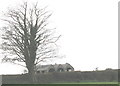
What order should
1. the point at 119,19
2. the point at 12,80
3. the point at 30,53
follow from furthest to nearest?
the point at 12,80
the point at 30,53
the point at 119,19

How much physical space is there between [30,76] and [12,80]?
658cm

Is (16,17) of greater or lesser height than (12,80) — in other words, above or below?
above

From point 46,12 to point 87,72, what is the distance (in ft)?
44.7

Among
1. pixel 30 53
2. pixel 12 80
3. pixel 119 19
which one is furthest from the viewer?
pixel 12 80

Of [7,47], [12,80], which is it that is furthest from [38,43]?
[12,80]

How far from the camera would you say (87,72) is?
173ft

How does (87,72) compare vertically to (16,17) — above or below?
below

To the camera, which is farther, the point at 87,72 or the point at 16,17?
the point at 87,72

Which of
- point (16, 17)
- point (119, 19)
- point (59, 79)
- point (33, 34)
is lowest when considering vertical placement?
point (59, 79)

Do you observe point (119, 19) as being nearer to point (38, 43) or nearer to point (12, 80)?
point (38, 43)

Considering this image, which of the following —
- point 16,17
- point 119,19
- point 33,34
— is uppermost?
point 16,17

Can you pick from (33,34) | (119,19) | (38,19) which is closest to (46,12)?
(38,19)

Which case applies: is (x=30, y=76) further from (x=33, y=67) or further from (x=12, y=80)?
(x=12, y=80)

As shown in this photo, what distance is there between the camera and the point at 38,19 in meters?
48.0
